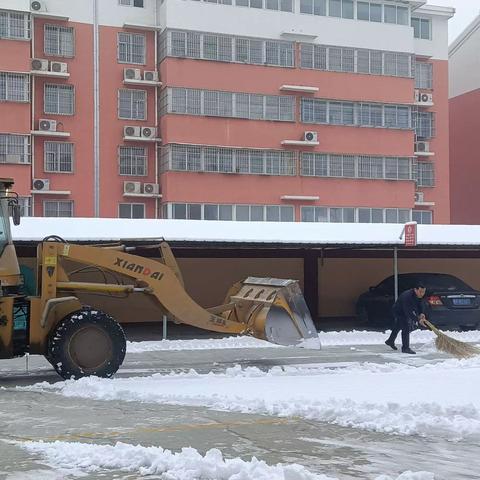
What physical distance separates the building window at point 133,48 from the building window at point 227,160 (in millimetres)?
4624

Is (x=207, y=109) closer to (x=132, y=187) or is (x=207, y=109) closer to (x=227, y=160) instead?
(x=227, y=160)

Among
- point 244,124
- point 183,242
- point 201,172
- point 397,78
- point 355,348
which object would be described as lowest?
point 355,348

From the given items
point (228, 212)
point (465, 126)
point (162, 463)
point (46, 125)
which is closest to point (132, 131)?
point (46, 125)

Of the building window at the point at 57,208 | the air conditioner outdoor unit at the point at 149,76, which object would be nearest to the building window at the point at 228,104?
the air conditioner outdoor unit at the point at 149,76

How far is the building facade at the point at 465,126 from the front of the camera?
47.0 meters

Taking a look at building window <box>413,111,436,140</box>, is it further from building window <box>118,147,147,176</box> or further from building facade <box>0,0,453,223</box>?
building window <box>118,147,147,176</box>

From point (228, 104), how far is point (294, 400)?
2872 cm

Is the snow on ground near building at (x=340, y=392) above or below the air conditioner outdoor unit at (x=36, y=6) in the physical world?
below

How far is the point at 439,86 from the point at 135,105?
17.1m

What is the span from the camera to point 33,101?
35469 millimetres

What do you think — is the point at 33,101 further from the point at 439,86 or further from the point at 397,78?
the point at 439,86

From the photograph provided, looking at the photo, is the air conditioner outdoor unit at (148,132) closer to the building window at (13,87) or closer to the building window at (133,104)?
the building window at (133,104)

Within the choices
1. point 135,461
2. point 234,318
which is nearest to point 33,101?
point 234,318

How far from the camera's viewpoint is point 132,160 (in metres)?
37.2
